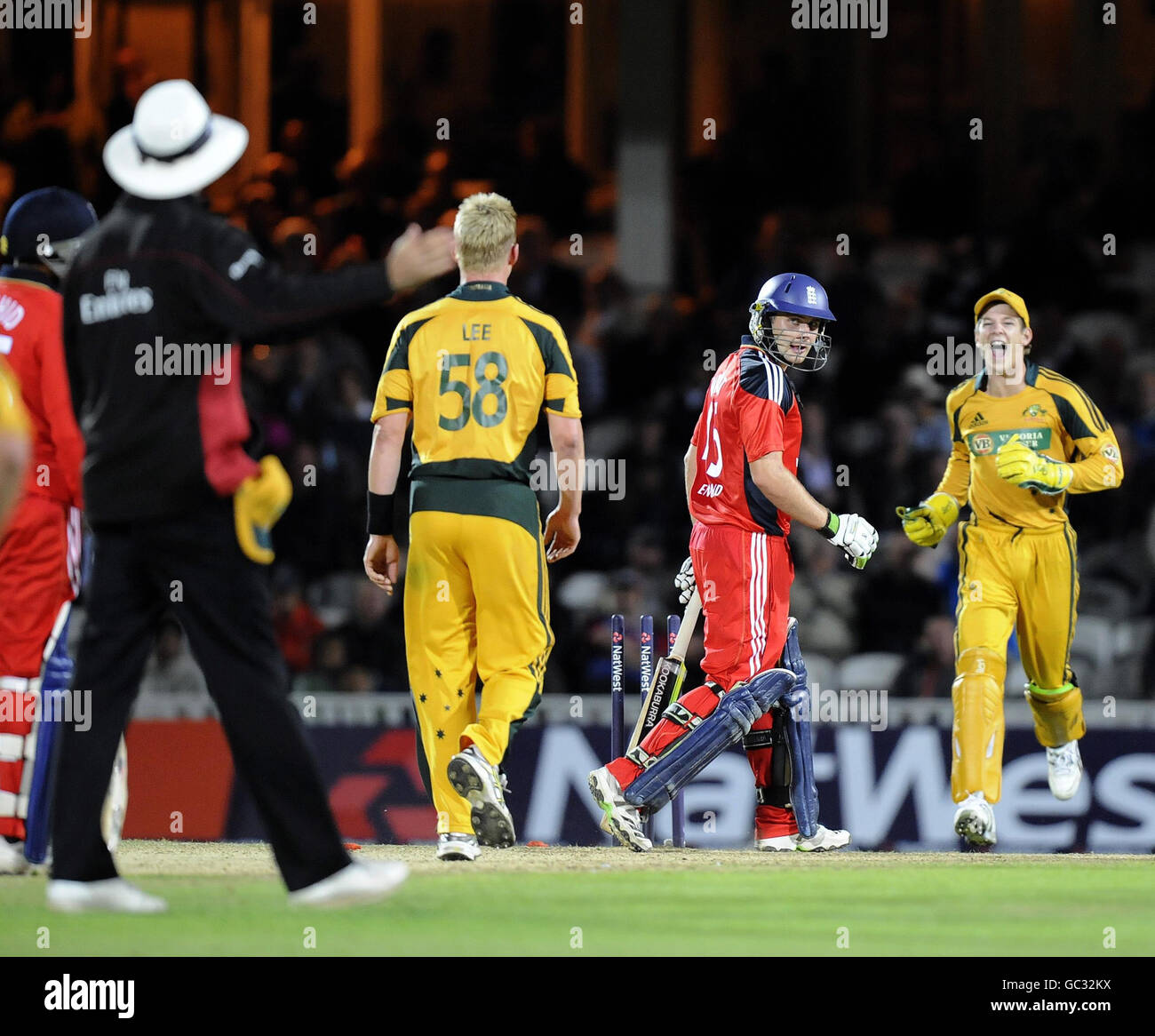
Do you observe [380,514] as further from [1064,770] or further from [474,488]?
[1064,770]

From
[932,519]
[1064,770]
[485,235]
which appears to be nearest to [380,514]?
[485,235]

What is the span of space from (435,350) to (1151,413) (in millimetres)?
8457

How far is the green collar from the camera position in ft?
28.5

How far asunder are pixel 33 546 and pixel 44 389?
1.96ft

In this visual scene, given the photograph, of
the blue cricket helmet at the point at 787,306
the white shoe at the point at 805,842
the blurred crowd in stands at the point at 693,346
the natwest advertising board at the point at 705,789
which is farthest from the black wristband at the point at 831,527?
the blurred crowd in stands at the point at 693,346

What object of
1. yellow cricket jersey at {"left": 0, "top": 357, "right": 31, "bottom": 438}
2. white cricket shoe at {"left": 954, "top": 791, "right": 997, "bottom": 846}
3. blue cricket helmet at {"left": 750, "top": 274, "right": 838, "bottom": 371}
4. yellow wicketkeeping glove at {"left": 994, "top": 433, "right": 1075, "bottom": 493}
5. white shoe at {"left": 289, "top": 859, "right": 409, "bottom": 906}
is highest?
blue cricket helmet at {"left": 750, "top": 274, "right": 838, "bottom": 371}

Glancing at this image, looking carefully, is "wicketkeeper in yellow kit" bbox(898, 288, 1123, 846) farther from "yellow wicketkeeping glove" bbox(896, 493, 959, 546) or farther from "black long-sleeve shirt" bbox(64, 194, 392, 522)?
"black long-sleeve shirt" bbox(64, 194, 392, 522)

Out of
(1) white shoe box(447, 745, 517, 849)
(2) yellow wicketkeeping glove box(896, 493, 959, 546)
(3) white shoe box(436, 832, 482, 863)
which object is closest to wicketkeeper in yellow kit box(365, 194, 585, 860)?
(3) white shoe box(436, 832, 482, 863)

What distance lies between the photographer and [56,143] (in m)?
17.6

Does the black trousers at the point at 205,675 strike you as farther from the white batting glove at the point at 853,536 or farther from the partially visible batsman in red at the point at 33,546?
the white batting glove at the point at 853,536

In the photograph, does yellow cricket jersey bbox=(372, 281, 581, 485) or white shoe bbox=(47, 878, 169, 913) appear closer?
white shoe bbox=(47, 878, 169, 913)

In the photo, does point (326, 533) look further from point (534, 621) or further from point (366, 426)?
point (534, 621)

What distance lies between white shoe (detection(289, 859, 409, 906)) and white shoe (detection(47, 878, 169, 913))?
1.85ft

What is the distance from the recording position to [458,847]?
848 centimetres
